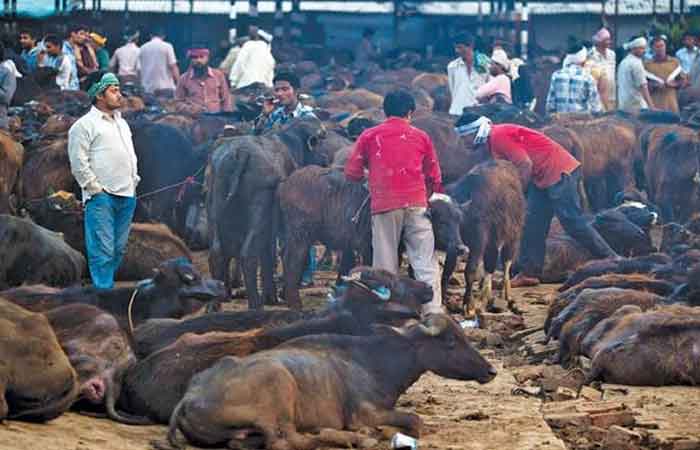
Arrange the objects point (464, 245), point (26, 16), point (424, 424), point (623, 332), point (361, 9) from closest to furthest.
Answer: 1. point (424, 424)
2. point (623, 332)
3. point (464, 245)
4. point (26, 16)
5. point (361, 9)

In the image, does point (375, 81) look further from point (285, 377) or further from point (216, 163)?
point (285, 377)

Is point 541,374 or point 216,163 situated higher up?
point 216,163

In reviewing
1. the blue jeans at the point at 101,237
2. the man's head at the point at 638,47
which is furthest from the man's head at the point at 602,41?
the blue jeans at the point at 101,237

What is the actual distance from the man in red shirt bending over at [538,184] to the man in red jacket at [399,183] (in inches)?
111

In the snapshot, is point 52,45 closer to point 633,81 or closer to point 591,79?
point 591,79

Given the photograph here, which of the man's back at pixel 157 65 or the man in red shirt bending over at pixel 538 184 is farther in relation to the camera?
the man's back at pixel 157 65

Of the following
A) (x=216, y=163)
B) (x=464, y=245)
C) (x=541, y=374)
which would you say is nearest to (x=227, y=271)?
(x=216, y=163)

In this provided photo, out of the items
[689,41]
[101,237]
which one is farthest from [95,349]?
[689,41]

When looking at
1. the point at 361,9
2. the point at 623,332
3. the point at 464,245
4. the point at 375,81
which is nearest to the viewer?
the point at 623,332

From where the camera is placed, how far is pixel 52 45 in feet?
91.7

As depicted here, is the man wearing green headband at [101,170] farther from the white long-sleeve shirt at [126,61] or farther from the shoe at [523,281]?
the white long-sleeve shirt at [126,61]

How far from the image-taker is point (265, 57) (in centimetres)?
3069

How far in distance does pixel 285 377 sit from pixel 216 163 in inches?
270

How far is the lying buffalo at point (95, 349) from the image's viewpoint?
1066 cm
